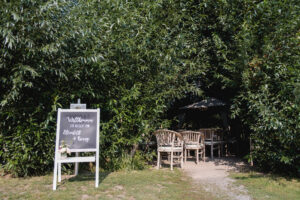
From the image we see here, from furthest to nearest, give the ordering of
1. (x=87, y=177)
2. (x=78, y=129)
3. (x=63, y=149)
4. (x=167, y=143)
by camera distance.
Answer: (x=167, y=143), (x=87, y=177), (x=78, y=129), (x=63, y=149)

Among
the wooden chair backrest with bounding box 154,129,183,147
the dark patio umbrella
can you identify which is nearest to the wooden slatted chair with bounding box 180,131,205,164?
the wooden chair backrest with bounding box 154,129,183,147

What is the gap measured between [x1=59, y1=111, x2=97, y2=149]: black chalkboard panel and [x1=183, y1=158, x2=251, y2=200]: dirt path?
7.66ft

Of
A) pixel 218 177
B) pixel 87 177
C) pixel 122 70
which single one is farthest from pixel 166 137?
pixel 87 177

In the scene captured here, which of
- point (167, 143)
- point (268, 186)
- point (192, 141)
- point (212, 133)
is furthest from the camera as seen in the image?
point (212, 133)

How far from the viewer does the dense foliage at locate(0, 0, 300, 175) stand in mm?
4438

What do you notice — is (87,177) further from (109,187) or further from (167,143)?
(167,143)

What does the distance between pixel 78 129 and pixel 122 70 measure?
6.43 ft

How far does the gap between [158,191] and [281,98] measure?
10.5ft

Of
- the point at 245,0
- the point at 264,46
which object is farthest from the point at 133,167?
the point at 245,0

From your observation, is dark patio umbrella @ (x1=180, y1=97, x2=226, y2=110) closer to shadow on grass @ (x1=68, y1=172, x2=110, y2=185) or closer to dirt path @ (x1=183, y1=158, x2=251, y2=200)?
dirt path @ (x1=183, y1=158, x2=251, y2=200)

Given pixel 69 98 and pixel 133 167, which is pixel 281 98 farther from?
pixel 69 98

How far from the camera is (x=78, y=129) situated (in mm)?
4336

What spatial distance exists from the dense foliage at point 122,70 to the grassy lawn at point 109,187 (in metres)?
0.52

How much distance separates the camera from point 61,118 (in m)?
4.29
